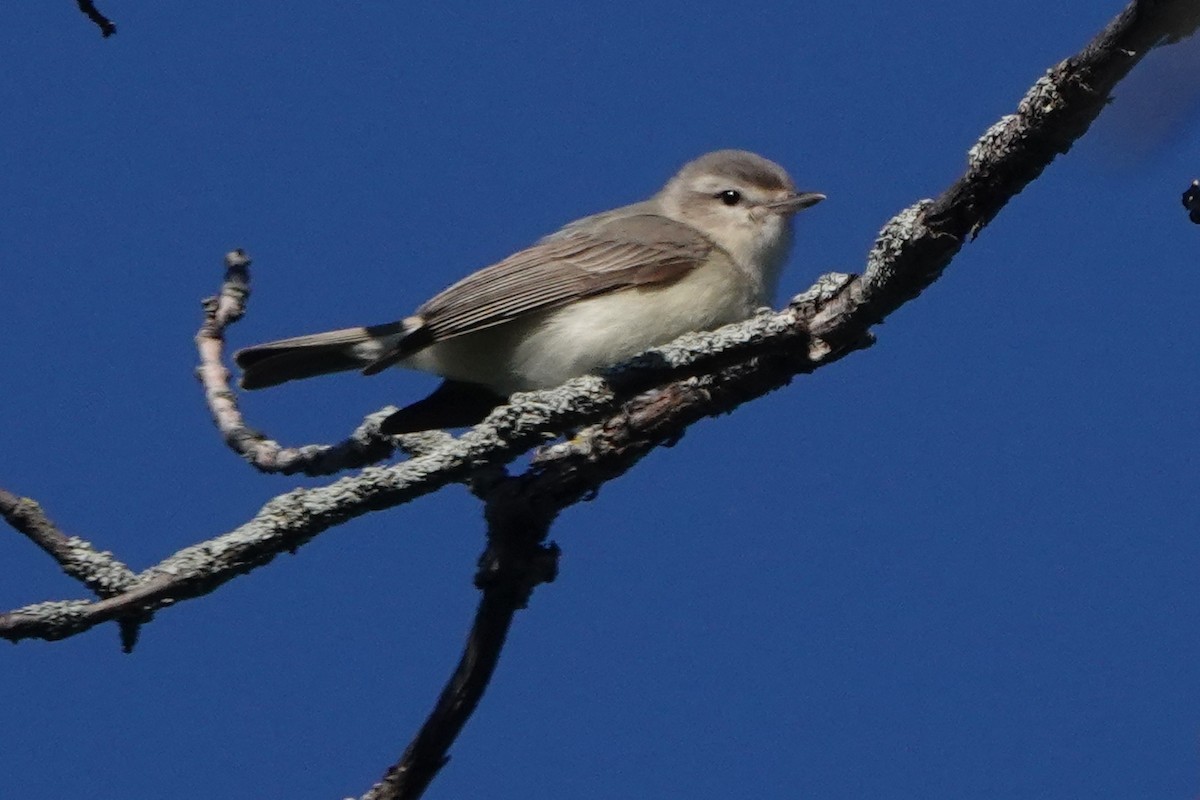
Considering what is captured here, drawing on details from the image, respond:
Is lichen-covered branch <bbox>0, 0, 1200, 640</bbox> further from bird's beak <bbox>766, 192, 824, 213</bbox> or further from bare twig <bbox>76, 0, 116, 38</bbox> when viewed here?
bird's beak <bbox>766, 192, 824, 213</bbox>

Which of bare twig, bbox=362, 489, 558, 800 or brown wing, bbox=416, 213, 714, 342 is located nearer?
bare twig, bbox=362, 489, 558, 800

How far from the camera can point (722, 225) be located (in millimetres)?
6965

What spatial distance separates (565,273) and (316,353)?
3.80 ft

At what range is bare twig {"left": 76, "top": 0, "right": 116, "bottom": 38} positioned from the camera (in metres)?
2.86

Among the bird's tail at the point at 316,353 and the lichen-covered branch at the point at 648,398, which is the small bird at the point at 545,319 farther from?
the lichen-covered branch at the point at 648,398

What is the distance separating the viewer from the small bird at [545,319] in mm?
5934

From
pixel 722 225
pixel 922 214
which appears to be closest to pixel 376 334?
pixel 722 225

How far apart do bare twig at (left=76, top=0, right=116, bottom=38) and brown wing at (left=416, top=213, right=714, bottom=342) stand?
308cm

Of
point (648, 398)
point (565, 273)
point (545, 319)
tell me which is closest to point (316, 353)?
point (545, 319)

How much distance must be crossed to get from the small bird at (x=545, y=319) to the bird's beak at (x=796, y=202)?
0.40 metres

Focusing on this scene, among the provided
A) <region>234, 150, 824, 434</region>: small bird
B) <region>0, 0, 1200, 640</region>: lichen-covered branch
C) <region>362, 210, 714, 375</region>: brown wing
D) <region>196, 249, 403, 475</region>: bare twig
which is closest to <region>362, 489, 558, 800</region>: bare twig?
<region>0, 0, 1200, 640</region>: lichen-covered branch

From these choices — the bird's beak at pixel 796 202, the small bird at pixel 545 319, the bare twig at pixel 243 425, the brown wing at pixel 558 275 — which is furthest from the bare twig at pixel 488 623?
the bird's beak at pixel 796 202

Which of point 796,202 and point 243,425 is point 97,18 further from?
point 796,202

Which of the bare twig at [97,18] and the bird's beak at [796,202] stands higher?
the bird's beak at [796,202]
